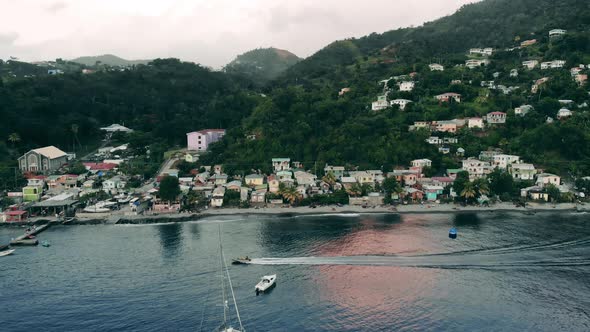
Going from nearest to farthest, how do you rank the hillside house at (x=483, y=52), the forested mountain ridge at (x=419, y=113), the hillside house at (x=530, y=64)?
1. the forested mountain ridge at (x=419, y=113)
2. the hillside house at (x=530, y=64)
3. the hillside house at (x=483, y=52)

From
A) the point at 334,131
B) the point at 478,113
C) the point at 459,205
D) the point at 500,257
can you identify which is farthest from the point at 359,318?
the point at 478,113

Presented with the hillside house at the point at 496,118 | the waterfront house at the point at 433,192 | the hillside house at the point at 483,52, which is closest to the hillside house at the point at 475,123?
the hillside house at the point at 496,118

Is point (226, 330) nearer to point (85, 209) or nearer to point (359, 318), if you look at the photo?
point (359, 318)

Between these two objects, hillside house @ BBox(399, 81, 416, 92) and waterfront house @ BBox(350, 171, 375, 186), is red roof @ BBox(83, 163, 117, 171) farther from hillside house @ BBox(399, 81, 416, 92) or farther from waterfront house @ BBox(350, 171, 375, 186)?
hillside house @ BBox(399, 81, 416, 92)

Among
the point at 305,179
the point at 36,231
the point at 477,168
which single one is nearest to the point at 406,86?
the point at 477,168

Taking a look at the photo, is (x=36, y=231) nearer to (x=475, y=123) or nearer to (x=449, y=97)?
(x=475, y=123)

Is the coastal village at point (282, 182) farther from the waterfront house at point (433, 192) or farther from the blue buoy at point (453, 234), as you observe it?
the blue buoy at point (453, 234)
